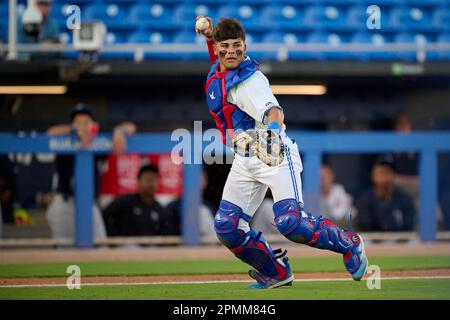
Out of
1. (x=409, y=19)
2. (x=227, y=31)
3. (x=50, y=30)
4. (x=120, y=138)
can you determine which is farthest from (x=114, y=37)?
(x=227, y=31)

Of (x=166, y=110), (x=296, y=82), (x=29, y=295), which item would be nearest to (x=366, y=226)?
(x=296, y=82)

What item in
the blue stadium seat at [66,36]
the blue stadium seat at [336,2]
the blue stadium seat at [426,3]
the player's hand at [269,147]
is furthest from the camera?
the blue stadium seat at [426,3]

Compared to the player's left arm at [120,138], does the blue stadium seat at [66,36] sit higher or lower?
higher

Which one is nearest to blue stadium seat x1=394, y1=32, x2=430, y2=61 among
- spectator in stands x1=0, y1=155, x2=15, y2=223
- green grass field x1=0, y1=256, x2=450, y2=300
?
green grass field x1=0, y1=256, x2=450, y2=300

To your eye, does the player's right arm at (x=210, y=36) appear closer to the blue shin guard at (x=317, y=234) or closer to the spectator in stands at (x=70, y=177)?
the blue shin guard at (x=317, y=234)

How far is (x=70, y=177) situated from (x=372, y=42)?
4.09 m

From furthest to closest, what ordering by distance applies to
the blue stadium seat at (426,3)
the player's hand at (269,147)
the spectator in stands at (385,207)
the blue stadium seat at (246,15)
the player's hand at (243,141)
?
1. the blue stadium seat at (426,3)
2. the blue stadium seat at (246,15)
3. the spectator in stands at (385,207)
4. the player's hand at (243,141)
5. the player's hand at (269,147)

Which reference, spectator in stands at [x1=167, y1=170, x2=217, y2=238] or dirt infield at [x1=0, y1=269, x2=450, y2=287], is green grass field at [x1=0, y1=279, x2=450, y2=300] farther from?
spectator in stands at [x1=167, y1=170, x2=217, y2=238]

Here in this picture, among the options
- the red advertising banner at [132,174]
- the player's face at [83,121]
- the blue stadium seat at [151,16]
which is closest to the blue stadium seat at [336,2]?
the blue stadium seat at [151,16]

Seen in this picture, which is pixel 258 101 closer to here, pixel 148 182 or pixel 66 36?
pixel 148 182

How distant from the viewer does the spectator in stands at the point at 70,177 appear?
9219mm

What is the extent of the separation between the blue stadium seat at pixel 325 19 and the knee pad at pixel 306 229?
595 cm

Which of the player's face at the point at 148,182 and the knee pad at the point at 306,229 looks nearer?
the knee pad at the point at 306,229
